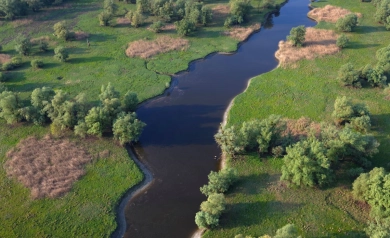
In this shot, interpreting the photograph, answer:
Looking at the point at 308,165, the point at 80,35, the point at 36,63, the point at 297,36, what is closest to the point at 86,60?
the point at 36,63

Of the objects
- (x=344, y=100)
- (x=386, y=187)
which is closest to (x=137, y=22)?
(x=344, y=100)

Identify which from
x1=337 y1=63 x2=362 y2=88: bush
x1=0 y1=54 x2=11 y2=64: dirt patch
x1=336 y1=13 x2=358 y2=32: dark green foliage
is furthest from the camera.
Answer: x1=336 y1=13 x2=358 y2=32: dark green foliage

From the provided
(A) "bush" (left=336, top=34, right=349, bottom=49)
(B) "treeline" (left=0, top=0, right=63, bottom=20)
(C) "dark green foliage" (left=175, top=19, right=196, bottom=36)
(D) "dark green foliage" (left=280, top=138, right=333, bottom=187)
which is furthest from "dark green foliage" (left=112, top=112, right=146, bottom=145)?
(B) "treeline" (left=0, top=0, right=63, bottom=20)

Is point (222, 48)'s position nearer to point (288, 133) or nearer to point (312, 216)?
point (288, 133)

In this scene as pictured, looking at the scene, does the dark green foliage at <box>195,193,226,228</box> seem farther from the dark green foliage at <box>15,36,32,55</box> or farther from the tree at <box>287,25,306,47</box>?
the dark green foliage at <box>15,36,32,55</box>

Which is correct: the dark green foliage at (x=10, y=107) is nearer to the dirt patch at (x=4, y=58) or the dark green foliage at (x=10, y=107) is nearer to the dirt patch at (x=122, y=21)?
Result: the dirt patch at (x=4, y=58)

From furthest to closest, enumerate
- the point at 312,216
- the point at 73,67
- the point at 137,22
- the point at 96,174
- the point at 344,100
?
the point at 137,22
the point at 73,67
the point at 344,100
the point at 96,174
the point at 312,216
